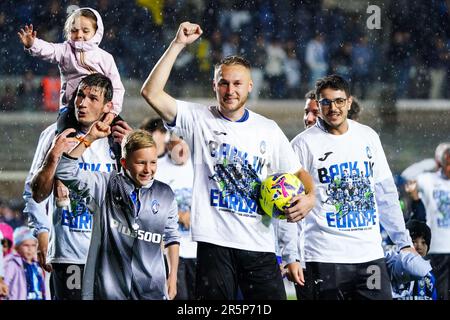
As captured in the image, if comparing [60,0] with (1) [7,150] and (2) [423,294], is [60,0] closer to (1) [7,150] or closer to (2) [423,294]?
(1) [7,150]

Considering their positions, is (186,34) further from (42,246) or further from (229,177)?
(42,246)

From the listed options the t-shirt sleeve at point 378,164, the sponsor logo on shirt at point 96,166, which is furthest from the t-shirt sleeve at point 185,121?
the t-shirt sleeve at point 378,164

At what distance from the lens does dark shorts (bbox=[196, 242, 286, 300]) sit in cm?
668

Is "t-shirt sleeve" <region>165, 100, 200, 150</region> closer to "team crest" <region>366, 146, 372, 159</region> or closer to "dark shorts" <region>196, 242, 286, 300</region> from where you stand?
"dark shorts" <region>196, 242, 286, 300</region>

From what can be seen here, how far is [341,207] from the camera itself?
7238 millimetres

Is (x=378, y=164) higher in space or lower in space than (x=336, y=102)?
lower

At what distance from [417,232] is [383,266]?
4.30 ft

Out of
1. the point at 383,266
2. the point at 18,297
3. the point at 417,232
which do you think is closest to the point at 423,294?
the point at 417,232

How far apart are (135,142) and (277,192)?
0.86 metres

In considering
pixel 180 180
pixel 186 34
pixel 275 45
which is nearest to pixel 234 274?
pixel 186 34

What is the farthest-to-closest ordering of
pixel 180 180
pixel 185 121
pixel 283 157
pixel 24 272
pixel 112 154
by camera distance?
pixel 24 272 → pixel 180 180 → pixel 112 154 → pixel 283 157 → pixel 185 121

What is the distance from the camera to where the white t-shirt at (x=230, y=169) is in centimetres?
675

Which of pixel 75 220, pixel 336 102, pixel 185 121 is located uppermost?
pixel 336 102

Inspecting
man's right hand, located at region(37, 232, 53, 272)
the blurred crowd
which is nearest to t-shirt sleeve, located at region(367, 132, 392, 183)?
man's right hand, located at region(37, 232, 53, 272)
